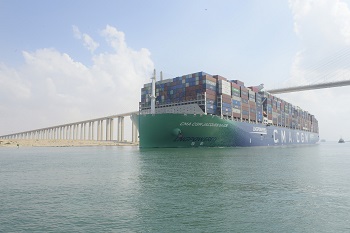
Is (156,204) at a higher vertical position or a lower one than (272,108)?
lower

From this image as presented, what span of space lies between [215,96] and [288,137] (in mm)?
45791

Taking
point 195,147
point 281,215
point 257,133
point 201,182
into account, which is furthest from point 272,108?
point 281,215

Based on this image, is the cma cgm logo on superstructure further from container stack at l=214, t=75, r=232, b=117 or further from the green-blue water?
the green-blue water

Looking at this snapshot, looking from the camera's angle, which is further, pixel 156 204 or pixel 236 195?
pixel 236 195

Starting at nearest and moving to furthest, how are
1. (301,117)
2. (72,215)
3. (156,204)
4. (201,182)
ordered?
(72,215) < (156,204) < (201,182) < (301,117)

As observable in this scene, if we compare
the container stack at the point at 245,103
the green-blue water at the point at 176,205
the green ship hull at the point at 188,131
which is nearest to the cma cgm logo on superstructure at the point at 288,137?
the container stack at the point at 245,103

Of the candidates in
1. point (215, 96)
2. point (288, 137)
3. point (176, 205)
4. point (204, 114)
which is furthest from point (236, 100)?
point (176, 205)

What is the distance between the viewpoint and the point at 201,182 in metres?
17.3

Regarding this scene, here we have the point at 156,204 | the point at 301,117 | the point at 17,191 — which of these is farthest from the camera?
the point at 301,117

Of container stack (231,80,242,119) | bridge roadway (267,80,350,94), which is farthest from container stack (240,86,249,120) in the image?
bridge roadway (267,80,350,94)

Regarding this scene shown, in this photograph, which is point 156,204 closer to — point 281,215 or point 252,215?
point 252,215

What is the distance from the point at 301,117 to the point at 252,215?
11213 cm

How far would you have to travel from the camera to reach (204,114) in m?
55.6

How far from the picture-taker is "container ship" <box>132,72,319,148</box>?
54438mm
